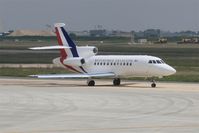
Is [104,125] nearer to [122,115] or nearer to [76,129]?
[76,129]

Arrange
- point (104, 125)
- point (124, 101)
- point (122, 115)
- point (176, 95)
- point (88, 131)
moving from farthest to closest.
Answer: point (176, 95) → point (124, 101) → point (122, 115) → point (104, 125) → point (88, 131)

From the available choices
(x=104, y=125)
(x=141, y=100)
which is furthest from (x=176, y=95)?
(x=104, y=125)

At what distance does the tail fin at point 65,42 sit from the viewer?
53.2m

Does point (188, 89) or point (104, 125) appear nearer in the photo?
point (104, 125)

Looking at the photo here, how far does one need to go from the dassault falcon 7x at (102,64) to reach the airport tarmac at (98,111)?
6.51 meters

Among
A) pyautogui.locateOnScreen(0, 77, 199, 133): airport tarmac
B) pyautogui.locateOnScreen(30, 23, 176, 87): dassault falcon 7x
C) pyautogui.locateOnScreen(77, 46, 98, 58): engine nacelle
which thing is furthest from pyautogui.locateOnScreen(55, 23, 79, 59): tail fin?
pyautogui.locateOnScreen(0, 77, 199, 133): airport tarmac

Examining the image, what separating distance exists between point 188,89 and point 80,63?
1103cm

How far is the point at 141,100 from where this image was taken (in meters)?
35.7

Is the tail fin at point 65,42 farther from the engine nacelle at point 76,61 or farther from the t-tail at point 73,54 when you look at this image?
the engine nacelle at point 76,61

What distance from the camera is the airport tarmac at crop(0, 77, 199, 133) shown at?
2347 cm

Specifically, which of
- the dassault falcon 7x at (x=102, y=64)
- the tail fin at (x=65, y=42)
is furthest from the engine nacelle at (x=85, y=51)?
the tail fin at (x=65, y=42)

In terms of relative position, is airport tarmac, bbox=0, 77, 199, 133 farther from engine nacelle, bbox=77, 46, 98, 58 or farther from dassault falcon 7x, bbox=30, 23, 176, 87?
engine nacelle, bbox=77, 46, 98, 58

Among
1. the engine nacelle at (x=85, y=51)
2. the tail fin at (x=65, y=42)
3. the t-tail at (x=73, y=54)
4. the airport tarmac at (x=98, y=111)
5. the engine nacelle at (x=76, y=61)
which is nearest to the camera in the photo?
the airport tarmac at (x=98, y=111)

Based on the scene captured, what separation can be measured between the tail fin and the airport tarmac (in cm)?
1054
